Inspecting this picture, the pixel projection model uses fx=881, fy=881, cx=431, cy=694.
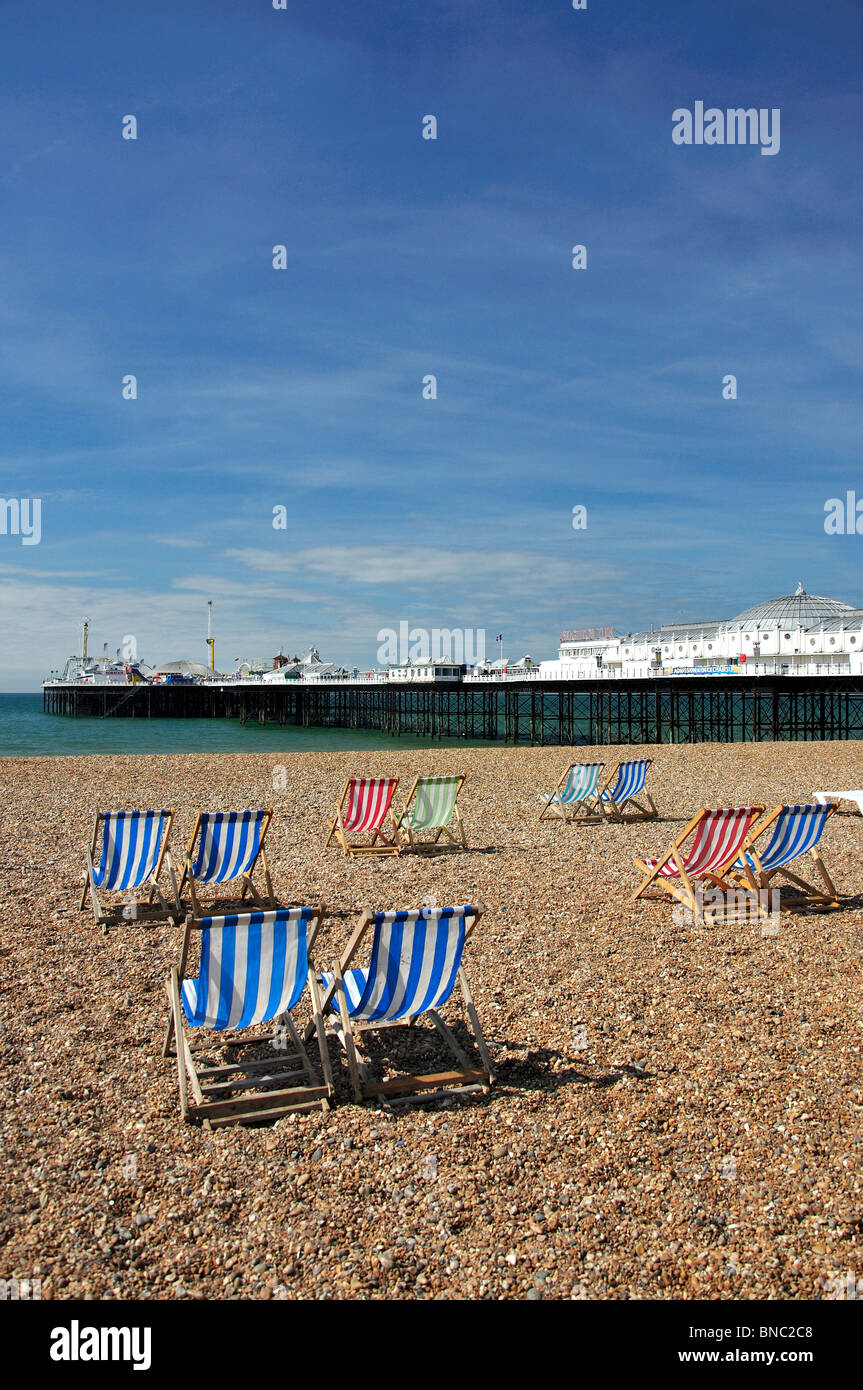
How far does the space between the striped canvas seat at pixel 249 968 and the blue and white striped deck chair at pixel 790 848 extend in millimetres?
3641

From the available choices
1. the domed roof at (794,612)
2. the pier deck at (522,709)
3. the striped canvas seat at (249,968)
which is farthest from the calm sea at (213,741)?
the striped canvas seat at (249,968)

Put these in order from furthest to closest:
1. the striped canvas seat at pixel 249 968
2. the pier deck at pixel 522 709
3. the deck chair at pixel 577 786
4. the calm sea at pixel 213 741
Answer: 1. the pier deck at pixel 522 709
2. the calm sea at pixel 213 741
3. the deck chair at pixel 577 786
4. the striped canvas seat at pixel 249 968

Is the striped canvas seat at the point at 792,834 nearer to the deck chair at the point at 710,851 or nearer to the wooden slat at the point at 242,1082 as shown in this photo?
the deck chair at the point at 710,851

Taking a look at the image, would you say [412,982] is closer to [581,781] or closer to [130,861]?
[130,861]

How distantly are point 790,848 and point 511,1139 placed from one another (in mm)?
3808

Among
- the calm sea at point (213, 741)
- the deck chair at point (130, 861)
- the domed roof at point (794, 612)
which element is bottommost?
the calm sea at point (213, 741)

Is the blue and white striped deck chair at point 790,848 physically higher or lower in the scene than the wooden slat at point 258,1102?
higher

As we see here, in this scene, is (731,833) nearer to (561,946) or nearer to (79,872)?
(561,946)

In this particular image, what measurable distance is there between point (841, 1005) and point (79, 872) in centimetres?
603

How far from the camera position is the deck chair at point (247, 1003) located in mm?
3408

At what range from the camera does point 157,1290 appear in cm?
243

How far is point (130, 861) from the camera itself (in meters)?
6.33
